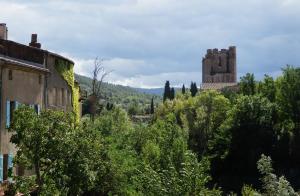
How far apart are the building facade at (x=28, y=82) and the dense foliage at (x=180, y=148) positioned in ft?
8.85

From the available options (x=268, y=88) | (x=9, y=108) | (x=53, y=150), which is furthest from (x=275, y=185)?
(x=268, y=88)

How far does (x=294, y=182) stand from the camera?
71.5m

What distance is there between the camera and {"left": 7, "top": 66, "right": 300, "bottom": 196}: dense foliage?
25.9m

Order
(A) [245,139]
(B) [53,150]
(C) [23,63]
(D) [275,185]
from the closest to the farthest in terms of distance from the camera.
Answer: (D) [275,185] < (B) [53,150] < (C) [23,63] < (A) [245,139]

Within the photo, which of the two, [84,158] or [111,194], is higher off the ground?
[84,158]

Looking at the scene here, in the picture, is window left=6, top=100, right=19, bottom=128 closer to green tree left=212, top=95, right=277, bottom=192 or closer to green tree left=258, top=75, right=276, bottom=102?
green tree left=212, top=95, right=277, bottom=192

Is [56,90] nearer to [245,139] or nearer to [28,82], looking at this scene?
[28,82]

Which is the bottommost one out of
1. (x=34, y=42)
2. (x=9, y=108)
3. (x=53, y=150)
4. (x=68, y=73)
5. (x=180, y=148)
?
(x=180, y=148)

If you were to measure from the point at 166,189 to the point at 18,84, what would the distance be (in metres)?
12.6

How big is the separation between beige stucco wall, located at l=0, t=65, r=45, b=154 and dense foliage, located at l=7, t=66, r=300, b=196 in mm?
2645

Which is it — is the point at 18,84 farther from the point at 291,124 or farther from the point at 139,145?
the point at 291,124

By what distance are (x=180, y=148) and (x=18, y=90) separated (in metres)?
21.6

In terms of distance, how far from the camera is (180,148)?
5284 centimetres

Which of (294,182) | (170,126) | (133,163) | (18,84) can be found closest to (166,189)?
(18,84)
